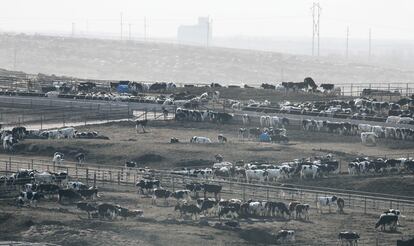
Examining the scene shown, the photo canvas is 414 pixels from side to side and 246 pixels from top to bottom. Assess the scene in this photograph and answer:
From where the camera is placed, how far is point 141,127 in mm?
68062

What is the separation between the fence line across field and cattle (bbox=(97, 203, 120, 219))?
5087 mm

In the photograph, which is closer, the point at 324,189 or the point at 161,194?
the point at 161,194

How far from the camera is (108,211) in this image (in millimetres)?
44812

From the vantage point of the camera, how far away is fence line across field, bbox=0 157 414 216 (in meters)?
47.5

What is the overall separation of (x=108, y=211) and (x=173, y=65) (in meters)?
137

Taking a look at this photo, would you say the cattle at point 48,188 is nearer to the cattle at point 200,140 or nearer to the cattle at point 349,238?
the cattle at point 349,238

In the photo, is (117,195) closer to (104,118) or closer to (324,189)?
(324,189)

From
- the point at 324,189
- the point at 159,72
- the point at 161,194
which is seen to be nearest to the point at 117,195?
the point at 161,194

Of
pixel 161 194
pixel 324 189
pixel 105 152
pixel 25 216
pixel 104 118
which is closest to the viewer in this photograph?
pixel 25 216

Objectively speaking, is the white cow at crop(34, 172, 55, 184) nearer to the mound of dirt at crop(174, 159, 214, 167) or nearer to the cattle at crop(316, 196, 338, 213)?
the mound of dirt at crop(174, 159, 214, 167)

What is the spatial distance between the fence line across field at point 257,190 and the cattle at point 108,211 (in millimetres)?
5087

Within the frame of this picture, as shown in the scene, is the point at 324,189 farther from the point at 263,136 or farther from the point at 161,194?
the point at 263,136

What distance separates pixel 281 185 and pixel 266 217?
587 centimetres

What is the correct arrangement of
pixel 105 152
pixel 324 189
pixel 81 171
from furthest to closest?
pixel 105 152 < pixel 81 171 < pixel 324 189
